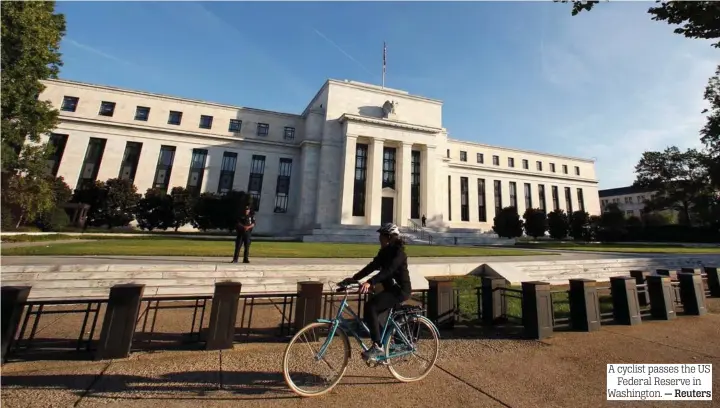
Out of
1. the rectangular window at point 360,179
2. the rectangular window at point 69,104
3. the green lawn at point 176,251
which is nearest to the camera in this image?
the green lawn at point 176,251

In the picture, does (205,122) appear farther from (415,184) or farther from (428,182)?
(428,182)

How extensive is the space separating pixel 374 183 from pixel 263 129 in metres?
19.6

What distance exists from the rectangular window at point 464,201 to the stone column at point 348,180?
957 inches

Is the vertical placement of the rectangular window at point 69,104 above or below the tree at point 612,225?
above

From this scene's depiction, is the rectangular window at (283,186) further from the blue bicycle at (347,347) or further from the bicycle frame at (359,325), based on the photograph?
the bicycle frame at (359,325)

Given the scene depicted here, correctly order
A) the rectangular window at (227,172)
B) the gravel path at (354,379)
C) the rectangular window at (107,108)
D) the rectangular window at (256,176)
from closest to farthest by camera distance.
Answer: the gravel path at (354,379)
the rectangular window at (107,108)
the rectangular window at (227,172)
the rectangular window at (256,176)

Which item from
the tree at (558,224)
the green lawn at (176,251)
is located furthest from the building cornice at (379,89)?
the green lawn at (176,251)

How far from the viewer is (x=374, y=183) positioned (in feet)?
133

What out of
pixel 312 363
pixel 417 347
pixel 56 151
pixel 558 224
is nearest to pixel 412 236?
pixel 558 224

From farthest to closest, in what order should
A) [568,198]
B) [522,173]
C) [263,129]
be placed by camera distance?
[568,198] < [522,173] < [263,129]

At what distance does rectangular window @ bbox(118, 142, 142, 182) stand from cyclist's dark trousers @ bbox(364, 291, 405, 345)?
46227 mm

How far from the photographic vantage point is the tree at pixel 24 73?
61.0 feet

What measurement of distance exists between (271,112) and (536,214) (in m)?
40.4

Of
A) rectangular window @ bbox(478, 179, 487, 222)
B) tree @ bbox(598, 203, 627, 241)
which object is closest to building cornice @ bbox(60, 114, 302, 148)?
rectangular window @ bbox(478, 179, 487, 222)
